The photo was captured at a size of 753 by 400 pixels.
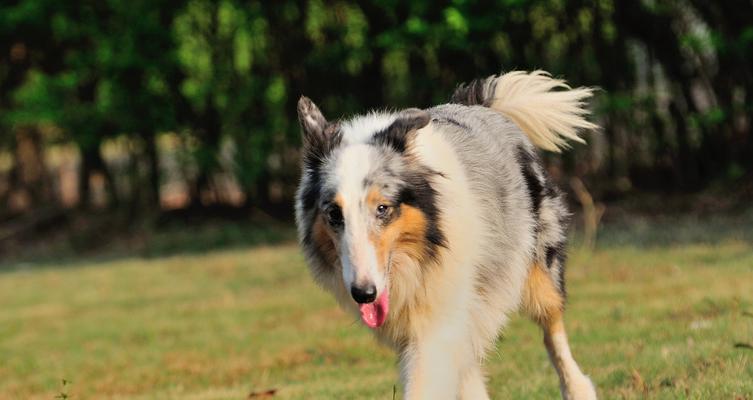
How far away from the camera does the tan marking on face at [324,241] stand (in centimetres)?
489

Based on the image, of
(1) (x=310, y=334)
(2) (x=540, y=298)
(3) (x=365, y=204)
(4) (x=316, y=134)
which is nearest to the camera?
(3) (x=365, y=204)

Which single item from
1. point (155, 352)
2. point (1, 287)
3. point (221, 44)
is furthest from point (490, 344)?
point (221, 44)

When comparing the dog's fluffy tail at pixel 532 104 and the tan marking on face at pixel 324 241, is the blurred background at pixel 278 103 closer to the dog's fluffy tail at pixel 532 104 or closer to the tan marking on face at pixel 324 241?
the dog's fluffy tail at pixel 532 104

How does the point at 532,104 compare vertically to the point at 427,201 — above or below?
above

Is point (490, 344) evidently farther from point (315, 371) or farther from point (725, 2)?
point (725, 2)

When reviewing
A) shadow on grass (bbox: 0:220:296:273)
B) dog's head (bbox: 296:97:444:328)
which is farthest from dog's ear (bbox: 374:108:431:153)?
shadow on grass (bbox: 0:220:296:273)

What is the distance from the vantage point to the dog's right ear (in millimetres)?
5090

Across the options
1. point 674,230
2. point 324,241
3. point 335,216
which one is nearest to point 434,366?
point 324,241

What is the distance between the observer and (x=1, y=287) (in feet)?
54.0

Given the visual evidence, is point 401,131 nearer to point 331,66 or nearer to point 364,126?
point 364,126

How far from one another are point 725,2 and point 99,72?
11.2 m

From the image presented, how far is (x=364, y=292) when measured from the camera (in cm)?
446

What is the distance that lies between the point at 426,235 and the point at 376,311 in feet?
1.36

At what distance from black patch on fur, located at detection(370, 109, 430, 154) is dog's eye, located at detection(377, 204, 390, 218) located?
1.13 feet
